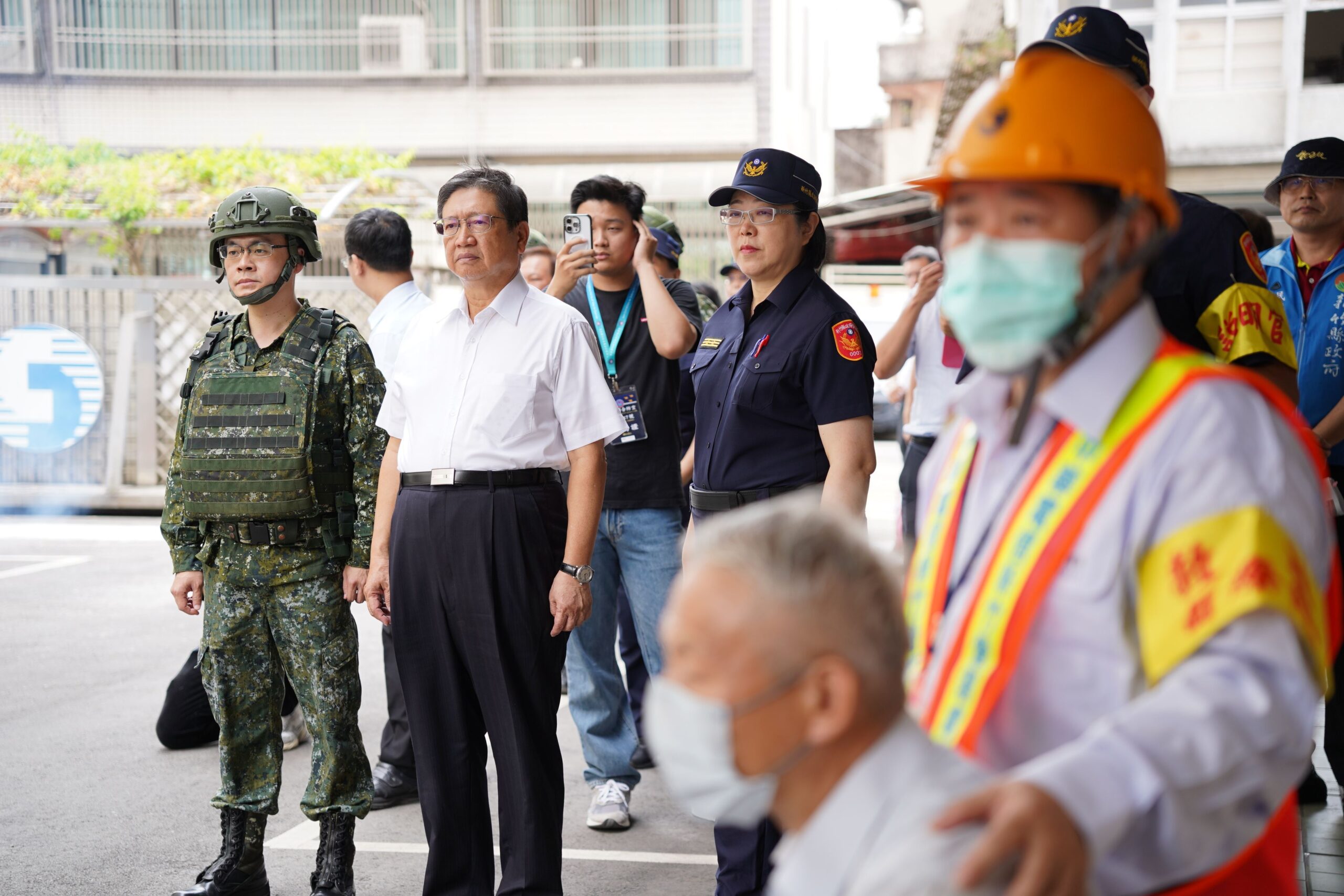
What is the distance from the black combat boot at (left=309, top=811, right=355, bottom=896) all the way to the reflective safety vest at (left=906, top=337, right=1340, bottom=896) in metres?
2.80

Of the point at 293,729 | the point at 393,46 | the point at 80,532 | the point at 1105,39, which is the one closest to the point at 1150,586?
the point at 1105,39

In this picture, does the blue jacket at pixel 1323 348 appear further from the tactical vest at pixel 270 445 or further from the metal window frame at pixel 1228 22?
the metal window frame at pixel 1228 22

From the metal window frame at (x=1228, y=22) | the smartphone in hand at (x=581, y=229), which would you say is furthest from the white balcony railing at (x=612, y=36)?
the smartphone in hand at (x=581, y=229)

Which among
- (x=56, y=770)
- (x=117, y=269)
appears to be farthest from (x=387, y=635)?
(x=117, y=269)

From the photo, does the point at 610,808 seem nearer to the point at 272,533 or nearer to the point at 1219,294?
the point at 272,533

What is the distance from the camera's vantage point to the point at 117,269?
18.4m

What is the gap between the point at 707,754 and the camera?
1245 millimetres

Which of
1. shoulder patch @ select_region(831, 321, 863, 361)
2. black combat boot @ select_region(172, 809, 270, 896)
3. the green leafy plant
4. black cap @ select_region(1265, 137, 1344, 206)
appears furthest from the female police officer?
the green leafy plant

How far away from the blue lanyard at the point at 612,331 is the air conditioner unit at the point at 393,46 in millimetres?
18239

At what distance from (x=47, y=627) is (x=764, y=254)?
594 centimetres

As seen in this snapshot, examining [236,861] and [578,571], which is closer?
[578,571]

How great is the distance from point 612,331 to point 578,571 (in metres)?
1.61

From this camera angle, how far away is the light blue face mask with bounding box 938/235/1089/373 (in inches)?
51.9

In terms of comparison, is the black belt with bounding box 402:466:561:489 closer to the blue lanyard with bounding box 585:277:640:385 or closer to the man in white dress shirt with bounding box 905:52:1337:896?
the blue lanyard with bounding box 585:277:640:385
